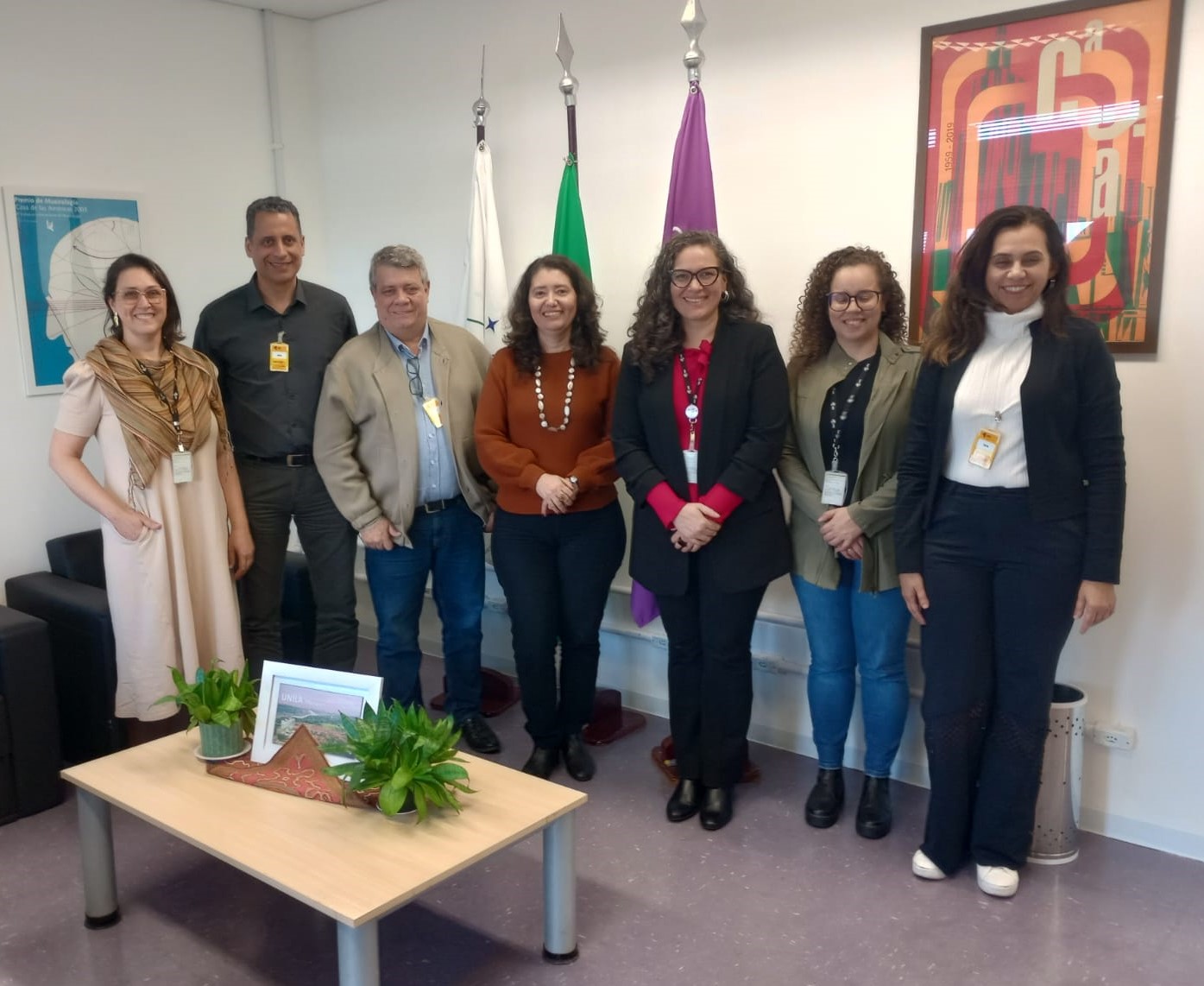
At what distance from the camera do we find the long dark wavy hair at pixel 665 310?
8.71 ft

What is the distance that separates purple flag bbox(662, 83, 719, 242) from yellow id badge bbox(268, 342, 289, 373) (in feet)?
3.99

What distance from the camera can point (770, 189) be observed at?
3139 mm

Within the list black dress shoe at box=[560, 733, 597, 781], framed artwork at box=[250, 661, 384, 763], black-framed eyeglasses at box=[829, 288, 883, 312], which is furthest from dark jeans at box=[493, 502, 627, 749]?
black-framed eyeglasses at box=[829, 288, 883, 312]

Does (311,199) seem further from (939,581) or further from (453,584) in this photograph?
(939,581)

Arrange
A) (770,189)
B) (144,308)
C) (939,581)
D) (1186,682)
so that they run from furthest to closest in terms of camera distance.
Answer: (770,189) → (144,308) → (1186,682) → (939,581)

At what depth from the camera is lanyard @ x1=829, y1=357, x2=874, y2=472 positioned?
264 centimetres

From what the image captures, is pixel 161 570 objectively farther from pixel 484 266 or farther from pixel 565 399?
pixel 484 266

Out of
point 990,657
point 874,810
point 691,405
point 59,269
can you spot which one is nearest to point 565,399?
point 691,405

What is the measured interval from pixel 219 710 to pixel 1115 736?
7.48 ft

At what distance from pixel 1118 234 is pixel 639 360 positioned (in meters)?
1.23

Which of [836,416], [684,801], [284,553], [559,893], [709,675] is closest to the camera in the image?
[559,893]

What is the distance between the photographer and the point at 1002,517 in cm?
234

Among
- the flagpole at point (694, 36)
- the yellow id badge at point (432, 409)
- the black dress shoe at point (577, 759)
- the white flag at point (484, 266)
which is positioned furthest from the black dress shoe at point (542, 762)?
the flagpole at point (694, 36)

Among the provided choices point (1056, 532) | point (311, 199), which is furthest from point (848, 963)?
point (311, 199)
